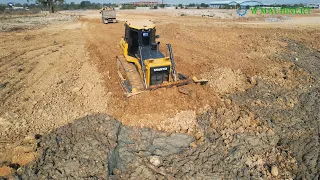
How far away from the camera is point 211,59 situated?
12641 millimetres

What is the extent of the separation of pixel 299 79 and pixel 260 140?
5.19 meters

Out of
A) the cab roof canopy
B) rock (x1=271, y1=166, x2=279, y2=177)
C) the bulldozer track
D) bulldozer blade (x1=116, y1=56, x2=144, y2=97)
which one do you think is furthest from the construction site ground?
the cab roof canopy

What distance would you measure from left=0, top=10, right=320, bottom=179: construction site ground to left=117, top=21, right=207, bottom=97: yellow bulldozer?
0.35 metres

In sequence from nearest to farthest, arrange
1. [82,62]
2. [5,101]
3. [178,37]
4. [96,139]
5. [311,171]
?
[311,171]
[96,139]
[5,101]
[82,62]
[178,37]

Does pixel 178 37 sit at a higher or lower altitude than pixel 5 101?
higher

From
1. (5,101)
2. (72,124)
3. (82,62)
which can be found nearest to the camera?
(72,124)

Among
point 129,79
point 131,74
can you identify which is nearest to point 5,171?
point 129,79

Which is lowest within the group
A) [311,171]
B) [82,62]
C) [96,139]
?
[311,171]

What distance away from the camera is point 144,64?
7945 mm

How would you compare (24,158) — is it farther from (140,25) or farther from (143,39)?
(140,25)

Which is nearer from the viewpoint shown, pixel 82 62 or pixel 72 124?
pixel 72 124

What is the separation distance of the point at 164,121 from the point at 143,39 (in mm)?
3137

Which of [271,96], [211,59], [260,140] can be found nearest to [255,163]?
[260,140]

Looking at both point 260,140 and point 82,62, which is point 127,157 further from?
point 82,62
